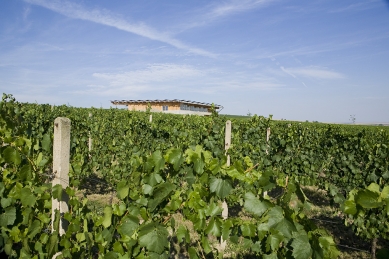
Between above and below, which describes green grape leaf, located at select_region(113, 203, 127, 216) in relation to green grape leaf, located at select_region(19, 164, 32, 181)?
below

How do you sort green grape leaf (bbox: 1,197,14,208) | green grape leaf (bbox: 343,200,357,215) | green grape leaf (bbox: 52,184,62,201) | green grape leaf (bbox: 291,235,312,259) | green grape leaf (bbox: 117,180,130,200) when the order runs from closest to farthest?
green grape leaf (bbox: 291,235,312,259) → green grape leaf (bbox: 343,200,357,215) → green grape leaf (bbox: 117,180,130,200) → green grape leaf (bbox: 52,184,62,201) → green grape leaf (bbox: 1,197,14,208)

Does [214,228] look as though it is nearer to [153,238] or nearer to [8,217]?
[153,238]

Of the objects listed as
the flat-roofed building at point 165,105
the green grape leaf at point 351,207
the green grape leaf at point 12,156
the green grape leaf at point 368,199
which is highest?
the flat-roofed building at point 165,105

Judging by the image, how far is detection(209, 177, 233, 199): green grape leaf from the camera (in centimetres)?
169

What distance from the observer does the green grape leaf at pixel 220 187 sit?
169 centimetres

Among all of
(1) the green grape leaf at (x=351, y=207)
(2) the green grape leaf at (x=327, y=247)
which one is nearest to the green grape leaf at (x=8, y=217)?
(2) the green grape leaf at (x=327, y=247)

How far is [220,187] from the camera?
1703 mm

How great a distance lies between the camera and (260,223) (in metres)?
1.70

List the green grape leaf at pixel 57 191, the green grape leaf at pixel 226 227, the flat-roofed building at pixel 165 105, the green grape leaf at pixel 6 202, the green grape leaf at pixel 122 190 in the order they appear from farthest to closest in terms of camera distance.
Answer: the flat-roofed building at pixel 165 105, the green grape leaf at pixel 6 202, the green grape leaf at pixel 57 191, the green grape leaf at pixel 122 190, the green grape leaf at pixel 226 227

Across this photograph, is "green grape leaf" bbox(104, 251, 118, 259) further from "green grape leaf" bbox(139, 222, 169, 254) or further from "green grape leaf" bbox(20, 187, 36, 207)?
"green grape leaf" bbox(20, 187, 36, 207)

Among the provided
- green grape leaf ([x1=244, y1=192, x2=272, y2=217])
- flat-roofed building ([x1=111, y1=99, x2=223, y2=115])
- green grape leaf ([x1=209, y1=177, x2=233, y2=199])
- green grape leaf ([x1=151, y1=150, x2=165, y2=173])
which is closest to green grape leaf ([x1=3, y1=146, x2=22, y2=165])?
Answer: green grape leaf ([x1=151, y1=150, x2=165, y2=173])

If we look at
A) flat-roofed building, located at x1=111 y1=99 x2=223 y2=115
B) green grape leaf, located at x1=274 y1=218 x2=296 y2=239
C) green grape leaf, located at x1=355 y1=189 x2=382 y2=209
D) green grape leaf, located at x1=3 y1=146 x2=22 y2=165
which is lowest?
green grape leaf, located at x1=274 y1=218 x2=296 y2=239

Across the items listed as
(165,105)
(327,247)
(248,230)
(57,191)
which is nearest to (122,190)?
(57,191)

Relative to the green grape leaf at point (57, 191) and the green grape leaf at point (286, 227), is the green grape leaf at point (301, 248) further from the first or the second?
the green grape leaf at point (57, 191)
